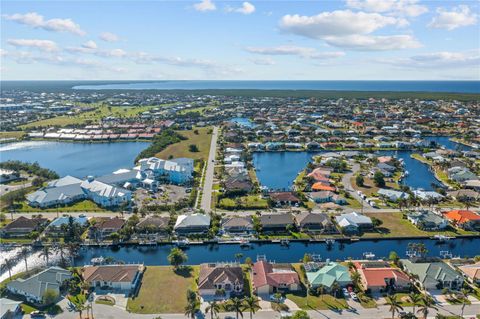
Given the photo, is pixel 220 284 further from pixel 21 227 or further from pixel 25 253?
pixel 21 227

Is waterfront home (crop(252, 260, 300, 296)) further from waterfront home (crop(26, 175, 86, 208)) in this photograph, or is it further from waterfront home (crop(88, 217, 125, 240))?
waterfront home (crop(26, 175, 86, 208))

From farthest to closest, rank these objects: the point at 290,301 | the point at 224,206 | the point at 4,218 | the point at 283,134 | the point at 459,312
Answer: the point at 283,134
the point at 224,206
the point at 4,218
the point at 290,301
the point at 459,312

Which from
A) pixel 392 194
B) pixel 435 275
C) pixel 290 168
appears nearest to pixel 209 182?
pixel 290 168

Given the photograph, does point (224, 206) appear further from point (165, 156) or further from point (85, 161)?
point (85, 161)

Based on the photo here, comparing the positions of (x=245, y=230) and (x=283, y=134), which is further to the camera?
(x=283, y=134)

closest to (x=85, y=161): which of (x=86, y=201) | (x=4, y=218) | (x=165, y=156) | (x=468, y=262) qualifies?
(x=165, y=156)

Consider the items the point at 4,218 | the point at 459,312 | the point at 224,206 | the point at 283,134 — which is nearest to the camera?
the point at 459,312

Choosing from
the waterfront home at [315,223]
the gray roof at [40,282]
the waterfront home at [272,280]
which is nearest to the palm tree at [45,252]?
the gray roof at [40,282]
